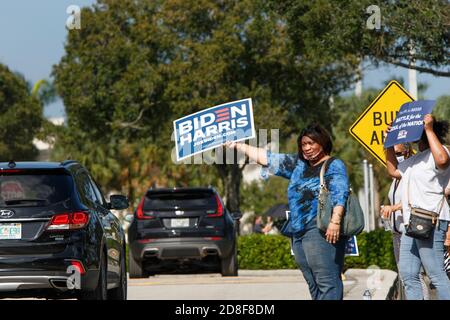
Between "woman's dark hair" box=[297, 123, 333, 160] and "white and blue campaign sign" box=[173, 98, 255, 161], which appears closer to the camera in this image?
"woman's dark hair" box=[297, 123, 333, 160]

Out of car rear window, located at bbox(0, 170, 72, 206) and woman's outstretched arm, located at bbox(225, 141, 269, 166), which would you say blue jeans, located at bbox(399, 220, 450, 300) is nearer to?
woman's outstretched arm, located at bbox(225, 141, 269, 166)

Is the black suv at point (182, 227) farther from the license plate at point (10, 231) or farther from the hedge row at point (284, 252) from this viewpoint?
the license plate at point (10, 231)

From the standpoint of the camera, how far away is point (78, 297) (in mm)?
11430

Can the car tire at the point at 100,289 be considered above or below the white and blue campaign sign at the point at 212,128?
below

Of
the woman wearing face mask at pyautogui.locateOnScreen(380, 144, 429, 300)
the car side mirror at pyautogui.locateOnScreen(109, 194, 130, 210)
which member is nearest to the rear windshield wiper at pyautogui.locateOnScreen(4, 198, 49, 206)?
the car side mirror at pyautogui.locateOnScreen(109, 194, 130, 210)

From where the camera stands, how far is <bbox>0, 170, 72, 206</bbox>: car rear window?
11336 mm

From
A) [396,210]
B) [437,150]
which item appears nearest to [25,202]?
[396,210]

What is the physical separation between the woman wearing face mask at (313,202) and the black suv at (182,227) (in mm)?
10468

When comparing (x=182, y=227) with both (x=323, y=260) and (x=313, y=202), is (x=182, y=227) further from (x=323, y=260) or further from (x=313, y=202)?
(x=323, y=260)

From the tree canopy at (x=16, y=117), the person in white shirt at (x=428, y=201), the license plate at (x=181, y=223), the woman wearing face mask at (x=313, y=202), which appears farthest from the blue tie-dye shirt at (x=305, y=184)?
the tree canopy at (x=16, y=117)

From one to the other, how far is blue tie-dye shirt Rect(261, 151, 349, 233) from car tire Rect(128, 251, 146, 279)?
11.6m

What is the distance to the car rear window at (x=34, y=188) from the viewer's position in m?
11.3
